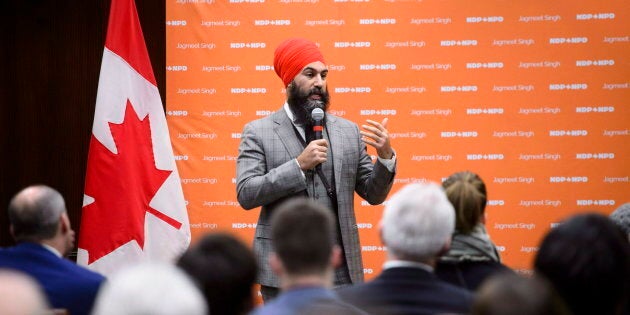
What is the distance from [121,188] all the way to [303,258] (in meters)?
2.88

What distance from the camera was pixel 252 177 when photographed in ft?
13.8

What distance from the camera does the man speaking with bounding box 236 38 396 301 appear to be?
412cm

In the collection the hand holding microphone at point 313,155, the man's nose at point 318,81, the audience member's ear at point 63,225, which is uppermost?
the man's nose at point 318,81

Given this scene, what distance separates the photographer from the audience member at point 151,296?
167 centimetres

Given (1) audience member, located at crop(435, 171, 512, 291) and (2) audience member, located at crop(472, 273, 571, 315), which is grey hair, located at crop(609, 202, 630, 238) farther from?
(2) audience member, located at crop(472, 273, 571, 315)

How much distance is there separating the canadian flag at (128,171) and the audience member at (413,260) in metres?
2.58

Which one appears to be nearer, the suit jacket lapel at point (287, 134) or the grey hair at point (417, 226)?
the grey hair at point (417, 226)

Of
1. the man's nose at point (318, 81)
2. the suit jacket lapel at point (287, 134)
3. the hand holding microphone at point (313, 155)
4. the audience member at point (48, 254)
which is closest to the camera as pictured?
the audience member at point (48, 254)

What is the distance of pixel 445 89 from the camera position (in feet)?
19.2

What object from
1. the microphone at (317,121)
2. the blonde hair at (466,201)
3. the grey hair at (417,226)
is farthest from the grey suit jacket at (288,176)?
the grey hair at (417,226)

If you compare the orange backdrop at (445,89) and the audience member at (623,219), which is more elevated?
the orange backdrop at (445,89)

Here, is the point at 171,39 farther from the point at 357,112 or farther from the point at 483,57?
the point at 483,57

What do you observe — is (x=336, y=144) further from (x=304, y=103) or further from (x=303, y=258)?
(x=303, y=258)

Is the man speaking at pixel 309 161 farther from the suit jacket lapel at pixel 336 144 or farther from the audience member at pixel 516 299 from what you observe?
the audience member at pixel 516 299
